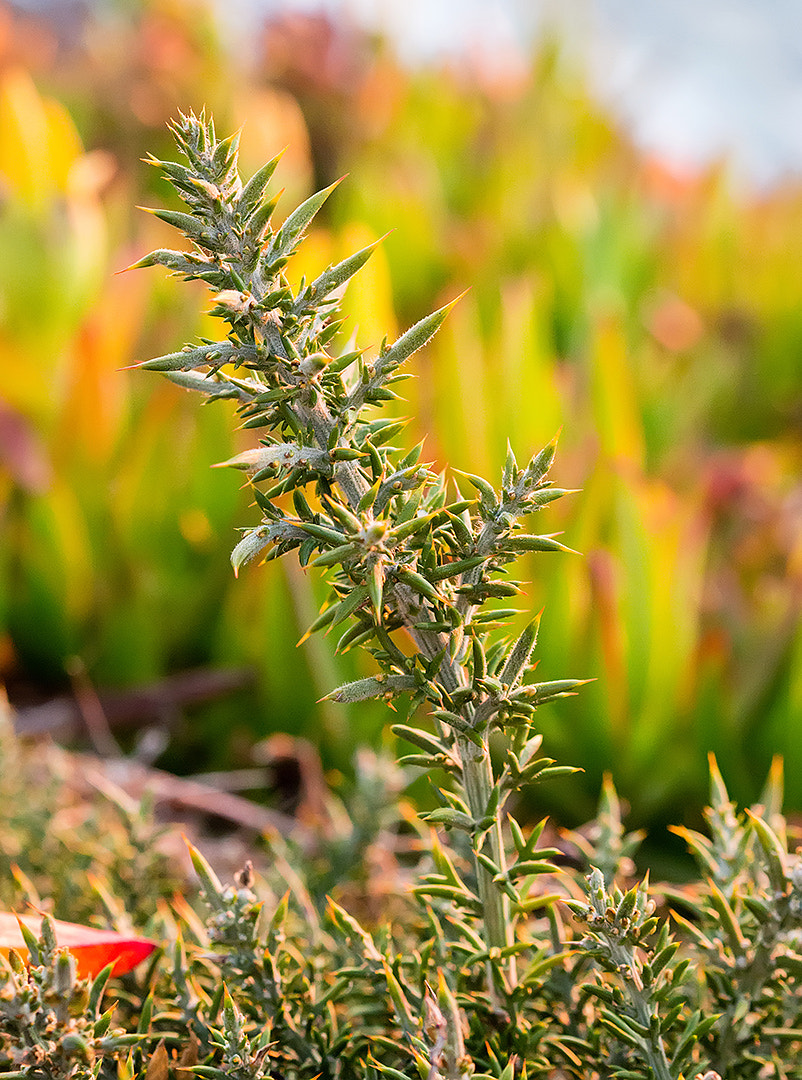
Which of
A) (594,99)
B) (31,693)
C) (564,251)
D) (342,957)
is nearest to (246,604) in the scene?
(31,693)

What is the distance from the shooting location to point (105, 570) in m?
1.03

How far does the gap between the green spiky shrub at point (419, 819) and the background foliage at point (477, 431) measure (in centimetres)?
38

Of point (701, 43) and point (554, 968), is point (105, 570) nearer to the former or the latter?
point (554, 968)

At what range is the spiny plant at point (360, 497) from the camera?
1.10 feet

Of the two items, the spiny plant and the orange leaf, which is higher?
the spiny plant

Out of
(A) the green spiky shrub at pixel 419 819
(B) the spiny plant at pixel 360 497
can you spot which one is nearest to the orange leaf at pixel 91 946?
(A) the green spiky shrub at pixel 419 819

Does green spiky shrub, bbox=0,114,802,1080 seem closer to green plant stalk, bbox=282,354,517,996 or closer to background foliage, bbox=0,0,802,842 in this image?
green plant stalk, bbox=282,354,517,996

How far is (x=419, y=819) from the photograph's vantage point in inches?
15.3

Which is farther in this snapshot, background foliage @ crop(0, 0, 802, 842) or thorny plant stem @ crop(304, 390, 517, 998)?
background foliage @ crop(0, 0, 802, 842)

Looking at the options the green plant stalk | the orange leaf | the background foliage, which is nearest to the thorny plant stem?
the green plant stalk

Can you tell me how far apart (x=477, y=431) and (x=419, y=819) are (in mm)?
614

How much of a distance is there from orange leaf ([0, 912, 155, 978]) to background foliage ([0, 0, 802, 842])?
16.0 inches

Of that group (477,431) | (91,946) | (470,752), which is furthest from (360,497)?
Result: (477,431)

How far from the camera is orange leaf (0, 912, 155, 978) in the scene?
0.42 metres
